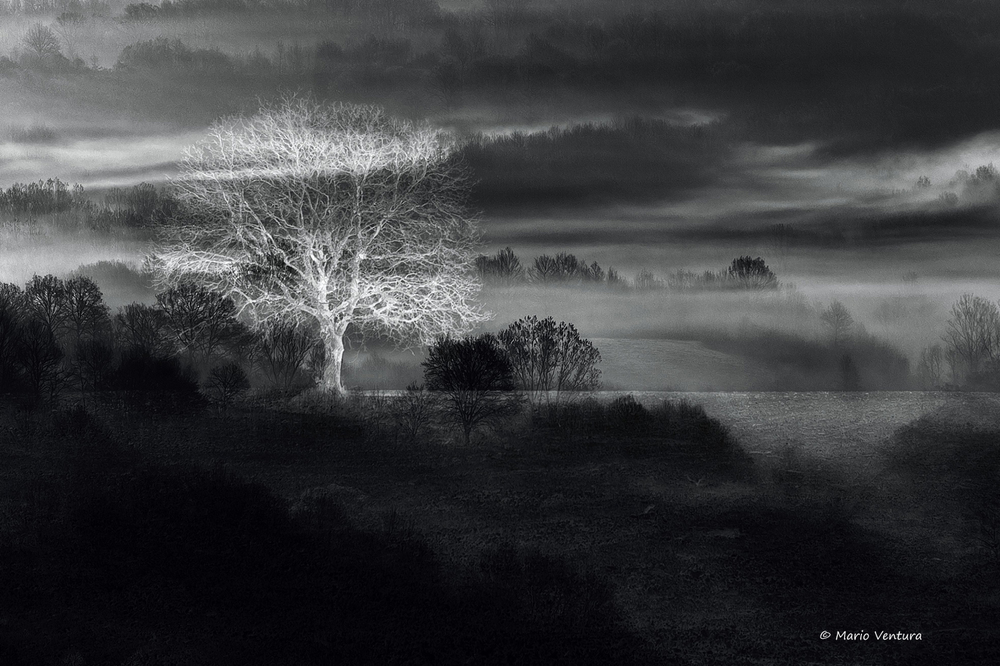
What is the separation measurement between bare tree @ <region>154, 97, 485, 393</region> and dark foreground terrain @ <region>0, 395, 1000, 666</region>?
534cm

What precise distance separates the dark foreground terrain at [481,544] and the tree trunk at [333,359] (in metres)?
4.02

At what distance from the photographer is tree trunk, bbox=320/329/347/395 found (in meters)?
30.2

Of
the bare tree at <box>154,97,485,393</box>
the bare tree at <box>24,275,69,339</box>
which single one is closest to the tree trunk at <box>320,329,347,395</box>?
the bare tree at <box>154,97,485,393</box>

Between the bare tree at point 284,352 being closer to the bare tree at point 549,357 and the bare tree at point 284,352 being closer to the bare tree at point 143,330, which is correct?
the bare tree at point 143,330

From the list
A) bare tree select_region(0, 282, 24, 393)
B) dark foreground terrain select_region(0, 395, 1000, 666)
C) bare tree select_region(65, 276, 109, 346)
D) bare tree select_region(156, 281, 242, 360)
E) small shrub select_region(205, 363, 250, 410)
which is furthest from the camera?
bare tree select_region(65, 276, 109, 346)

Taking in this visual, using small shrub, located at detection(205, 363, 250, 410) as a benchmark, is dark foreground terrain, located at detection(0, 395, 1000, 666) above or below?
below

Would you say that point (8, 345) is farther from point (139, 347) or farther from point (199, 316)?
point (199, 316)

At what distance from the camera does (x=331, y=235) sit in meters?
30.6

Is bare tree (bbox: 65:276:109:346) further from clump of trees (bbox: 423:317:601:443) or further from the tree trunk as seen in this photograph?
clump of trees (bbox: 423:317:601:443)

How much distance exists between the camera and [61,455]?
23.0m

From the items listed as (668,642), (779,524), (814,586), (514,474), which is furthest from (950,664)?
(514,474)

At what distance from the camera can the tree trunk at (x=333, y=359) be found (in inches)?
1189

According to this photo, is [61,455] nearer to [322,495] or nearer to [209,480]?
[209,480]

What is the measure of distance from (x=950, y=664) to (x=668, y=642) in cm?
439
